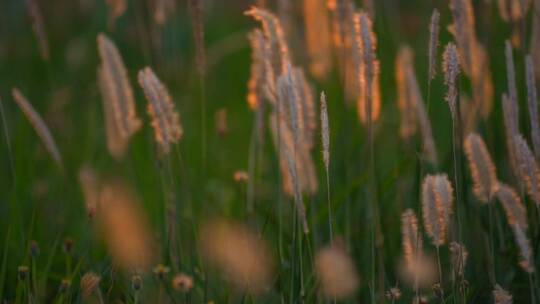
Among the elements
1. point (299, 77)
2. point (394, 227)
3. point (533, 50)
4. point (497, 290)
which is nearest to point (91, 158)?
point (394, 227)

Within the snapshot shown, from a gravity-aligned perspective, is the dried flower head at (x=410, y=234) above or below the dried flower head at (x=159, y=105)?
below

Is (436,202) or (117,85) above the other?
(117,85)

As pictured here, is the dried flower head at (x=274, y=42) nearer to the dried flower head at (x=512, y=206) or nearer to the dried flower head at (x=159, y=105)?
the dried flower head at (x=159, y=105)

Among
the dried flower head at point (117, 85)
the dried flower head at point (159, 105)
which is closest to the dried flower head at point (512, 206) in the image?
the dried flower head at point (159, 105)

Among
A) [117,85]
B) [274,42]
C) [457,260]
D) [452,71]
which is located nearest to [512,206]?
[457,260]

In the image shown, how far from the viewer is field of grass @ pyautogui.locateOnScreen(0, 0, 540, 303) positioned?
113 centimetres

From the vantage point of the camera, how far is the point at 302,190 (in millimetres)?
1465

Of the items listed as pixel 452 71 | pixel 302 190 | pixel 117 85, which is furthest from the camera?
pixel 302 190

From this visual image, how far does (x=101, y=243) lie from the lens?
160 centimetres

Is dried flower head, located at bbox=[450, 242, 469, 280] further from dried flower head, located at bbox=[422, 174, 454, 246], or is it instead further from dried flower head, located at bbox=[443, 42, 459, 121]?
dried flower head, located at bbox=[443, 42, 459, 121]

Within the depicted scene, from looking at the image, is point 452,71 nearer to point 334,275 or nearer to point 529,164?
point 529,164

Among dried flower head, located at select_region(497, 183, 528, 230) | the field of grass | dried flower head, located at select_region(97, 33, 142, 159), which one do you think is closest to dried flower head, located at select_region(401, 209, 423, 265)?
the field of grass

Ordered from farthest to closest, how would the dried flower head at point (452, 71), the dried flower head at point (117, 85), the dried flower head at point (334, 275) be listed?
the dried flower head at point (117, 85), the dried flower head at point (334, 275), the dried flower head at point (452, 71)

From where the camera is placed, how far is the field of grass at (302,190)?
113 cm
